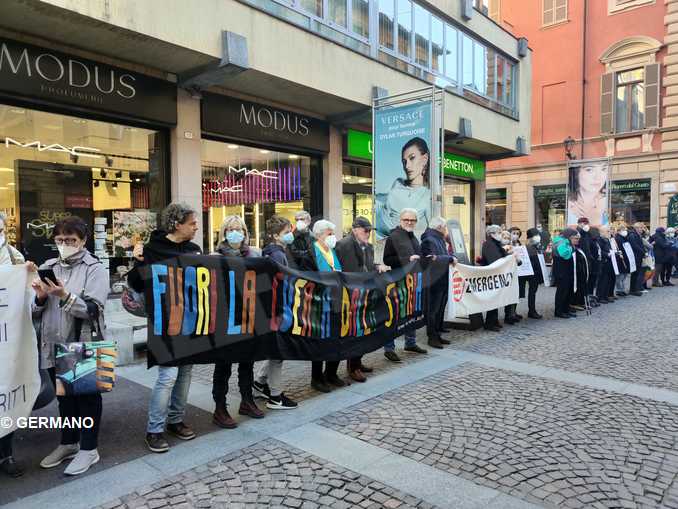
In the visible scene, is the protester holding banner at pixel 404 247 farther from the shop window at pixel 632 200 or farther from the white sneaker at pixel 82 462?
the shop window at pixel 632 200

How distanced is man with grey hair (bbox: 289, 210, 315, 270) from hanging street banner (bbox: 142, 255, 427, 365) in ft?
1.62

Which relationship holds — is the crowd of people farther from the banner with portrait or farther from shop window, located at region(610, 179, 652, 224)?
shop window, located at region(610, 179, 652, 224)

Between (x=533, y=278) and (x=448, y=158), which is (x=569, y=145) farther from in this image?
(x=533, y=278)

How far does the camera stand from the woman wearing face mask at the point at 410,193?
9336mm

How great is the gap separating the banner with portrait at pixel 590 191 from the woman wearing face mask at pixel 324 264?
1267cm

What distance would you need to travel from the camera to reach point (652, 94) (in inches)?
869

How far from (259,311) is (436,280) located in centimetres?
337

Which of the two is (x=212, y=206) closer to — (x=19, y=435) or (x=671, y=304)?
(x=19, y=435)

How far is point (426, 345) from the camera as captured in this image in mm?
7328

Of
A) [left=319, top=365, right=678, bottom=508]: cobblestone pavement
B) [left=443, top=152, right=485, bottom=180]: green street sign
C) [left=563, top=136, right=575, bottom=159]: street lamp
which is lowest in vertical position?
[left=319, top=365, right=678, bottom=508]: cobblestone pavement

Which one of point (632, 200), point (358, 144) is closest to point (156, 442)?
point (358, 144)

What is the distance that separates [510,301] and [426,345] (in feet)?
7.40

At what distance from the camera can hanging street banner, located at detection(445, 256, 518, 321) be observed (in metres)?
7.39

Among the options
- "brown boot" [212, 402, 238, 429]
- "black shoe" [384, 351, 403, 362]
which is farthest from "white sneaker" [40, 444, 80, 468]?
"black shoe" [384, 351, 403, 362]
